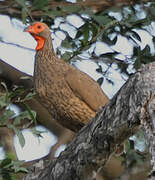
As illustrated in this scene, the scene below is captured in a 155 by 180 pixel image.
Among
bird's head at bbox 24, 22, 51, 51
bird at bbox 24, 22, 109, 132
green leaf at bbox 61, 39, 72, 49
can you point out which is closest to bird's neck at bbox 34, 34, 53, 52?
bird's head at bbox 24, 22, 51, 51

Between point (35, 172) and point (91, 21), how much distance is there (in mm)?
1273

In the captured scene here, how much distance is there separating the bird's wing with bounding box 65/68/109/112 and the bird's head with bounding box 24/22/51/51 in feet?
1.18

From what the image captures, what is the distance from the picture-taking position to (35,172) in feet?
11.5

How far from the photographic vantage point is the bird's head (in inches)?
184

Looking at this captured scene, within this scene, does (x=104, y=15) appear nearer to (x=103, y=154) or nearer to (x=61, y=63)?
(x=61, y=63)

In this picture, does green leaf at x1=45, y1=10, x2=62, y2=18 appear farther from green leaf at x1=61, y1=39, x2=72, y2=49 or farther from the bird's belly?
the bird's belly

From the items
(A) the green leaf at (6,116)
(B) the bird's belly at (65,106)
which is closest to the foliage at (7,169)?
(A) the green leaf at (6,116)

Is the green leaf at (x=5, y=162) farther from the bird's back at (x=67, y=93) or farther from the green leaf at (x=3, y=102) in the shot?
the bird's back at (x=67, y=93)

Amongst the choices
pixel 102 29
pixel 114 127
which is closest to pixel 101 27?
pixel 102 29

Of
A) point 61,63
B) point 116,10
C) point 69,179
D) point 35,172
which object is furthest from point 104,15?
point 69,179

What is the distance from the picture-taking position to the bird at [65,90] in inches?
178

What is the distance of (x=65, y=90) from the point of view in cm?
457

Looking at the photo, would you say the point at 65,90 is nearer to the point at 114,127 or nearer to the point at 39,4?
the point at 39,4

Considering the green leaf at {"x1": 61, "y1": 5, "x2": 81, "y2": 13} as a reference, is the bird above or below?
→ below
